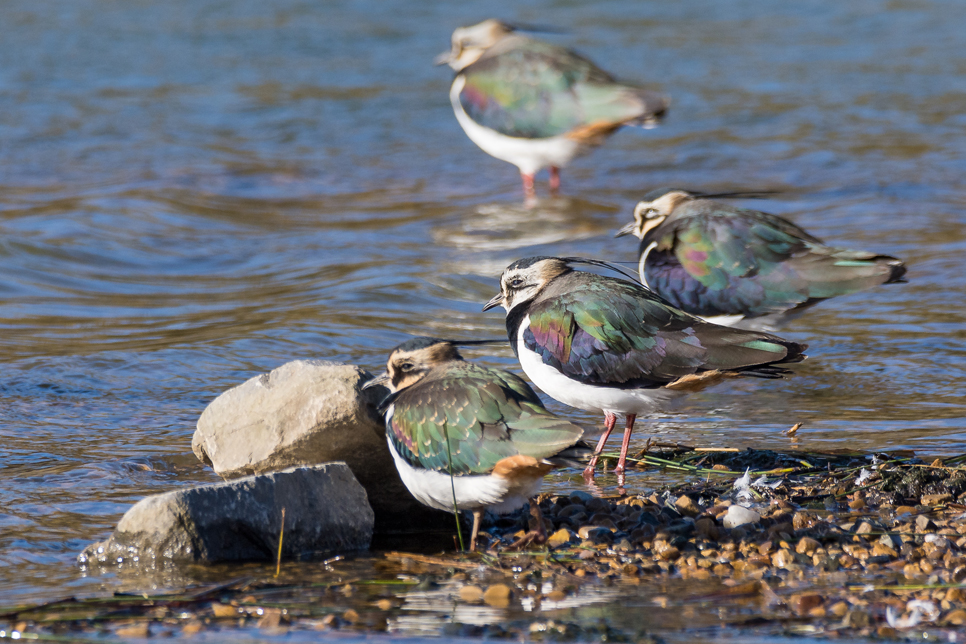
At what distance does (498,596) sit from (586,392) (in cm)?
153

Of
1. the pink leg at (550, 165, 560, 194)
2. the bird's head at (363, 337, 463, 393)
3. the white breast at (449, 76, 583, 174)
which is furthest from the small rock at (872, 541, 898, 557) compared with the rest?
the pink leg at (550, 165, 560, 194)

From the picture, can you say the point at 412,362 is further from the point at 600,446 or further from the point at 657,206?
Result: the point at 657,206

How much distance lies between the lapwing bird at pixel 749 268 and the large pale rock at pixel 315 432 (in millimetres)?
2527

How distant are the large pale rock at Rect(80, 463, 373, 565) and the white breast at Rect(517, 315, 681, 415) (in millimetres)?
1088

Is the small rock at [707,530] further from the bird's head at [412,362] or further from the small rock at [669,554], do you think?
the bird's head at [412,362]

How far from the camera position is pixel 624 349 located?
5.20 metres

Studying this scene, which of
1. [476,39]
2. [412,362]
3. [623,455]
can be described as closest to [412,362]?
[412,362]

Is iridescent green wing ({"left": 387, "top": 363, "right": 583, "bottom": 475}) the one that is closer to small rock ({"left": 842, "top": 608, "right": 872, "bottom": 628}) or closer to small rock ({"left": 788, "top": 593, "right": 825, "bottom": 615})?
small rock ({"left": 788, "top": 593, "right": 825, "bottom": 615})

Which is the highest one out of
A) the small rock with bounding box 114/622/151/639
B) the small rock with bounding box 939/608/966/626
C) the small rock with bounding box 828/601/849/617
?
the small rock with bounding box 114/622/151/639

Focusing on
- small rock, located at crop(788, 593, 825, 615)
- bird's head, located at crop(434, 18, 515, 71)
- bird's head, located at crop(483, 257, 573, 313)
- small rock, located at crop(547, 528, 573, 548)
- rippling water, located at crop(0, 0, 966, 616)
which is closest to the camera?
small rock, located at crop(788, 593, 825, 615)

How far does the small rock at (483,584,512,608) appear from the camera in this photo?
388 cm

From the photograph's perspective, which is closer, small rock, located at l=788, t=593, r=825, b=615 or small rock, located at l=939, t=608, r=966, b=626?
small rock, located at l=939, t=608, r=966, b=626

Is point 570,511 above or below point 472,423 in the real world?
below

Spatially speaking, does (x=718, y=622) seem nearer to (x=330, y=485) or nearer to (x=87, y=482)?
(x=330, y=485)
